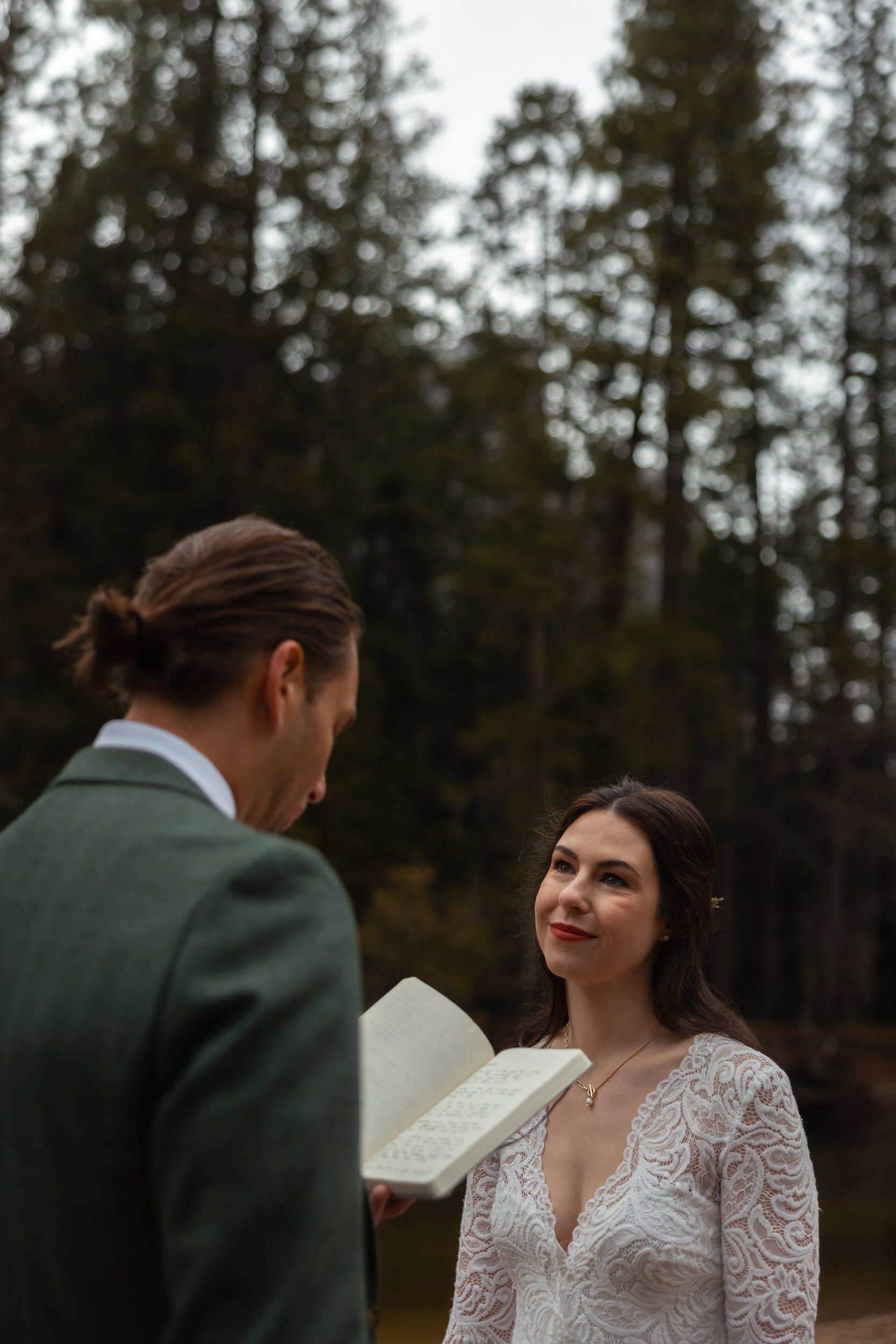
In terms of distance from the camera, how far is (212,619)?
1318mm

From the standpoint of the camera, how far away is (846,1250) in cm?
951

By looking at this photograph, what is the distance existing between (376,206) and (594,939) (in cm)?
2104

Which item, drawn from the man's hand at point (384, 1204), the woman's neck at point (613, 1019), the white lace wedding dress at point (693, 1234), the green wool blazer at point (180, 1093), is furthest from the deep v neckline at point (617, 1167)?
the green wool blazer at point (180, 1093)

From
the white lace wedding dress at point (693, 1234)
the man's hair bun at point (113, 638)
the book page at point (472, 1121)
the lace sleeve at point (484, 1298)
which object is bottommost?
the lace sleeve at point (484, 1298)

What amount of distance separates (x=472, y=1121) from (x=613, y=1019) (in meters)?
1.02

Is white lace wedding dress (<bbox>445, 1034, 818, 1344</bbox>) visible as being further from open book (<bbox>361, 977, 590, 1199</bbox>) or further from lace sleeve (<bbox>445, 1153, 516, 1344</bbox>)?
open book (<bbox>361, 977, 590, 1199</bbox>)

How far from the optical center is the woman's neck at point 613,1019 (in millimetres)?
2551

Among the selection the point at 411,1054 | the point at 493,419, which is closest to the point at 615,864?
the point at 411,1054

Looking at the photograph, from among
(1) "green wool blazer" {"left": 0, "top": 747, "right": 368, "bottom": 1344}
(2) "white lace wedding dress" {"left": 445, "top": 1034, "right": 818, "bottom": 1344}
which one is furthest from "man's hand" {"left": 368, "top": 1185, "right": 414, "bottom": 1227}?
(2) "white lace wedding dress" {"left": 445, "top": 1034, "right": 818, "bottom": 1344}

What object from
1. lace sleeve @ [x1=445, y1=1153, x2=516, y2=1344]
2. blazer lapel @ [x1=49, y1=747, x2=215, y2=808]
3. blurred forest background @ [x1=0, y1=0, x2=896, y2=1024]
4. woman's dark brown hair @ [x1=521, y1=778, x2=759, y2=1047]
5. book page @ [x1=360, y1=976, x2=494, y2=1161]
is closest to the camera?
blazer lapel @ [x1=49, y1=747, x2=215, y2=808]

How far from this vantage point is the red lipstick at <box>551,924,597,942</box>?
248cm

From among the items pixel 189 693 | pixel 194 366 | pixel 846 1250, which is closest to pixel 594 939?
pixel 189 693

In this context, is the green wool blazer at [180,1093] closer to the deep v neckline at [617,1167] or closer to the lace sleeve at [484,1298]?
the deep v neckline at [617,1167]

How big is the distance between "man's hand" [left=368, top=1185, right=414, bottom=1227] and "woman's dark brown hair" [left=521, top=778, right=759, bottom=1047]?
1.14m
